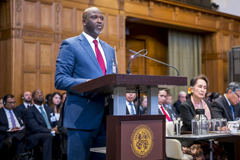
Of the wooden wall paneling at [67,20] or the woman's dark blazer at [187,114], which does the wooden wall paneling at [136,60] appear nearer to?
the wooden wall paneling at [67,20]

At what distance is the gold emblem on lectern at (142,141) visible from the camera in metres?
1.76

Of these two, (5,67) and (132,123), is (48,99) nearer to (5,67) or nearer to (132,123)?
(5,67)

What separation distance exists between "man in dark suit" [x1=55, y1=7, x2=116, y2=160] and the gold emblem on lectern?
35 cm

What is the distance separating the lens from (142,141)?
1786 mm

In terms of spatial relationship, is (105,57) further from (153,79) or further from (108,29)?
(108,29)

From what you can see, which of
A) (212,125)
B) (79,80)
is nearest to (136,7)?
(212,125)

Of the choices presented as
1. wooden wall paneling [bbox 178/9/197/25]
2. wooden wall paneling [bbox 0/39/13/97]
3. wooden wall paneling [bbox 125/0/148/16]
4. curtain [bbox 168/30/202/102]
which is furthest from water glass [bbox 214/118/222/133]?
curtain [bbox 168/30/202/102]

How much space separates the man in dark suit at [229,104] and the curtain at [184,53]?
21.5 feet

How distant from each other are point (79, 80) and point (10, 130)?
4.06m

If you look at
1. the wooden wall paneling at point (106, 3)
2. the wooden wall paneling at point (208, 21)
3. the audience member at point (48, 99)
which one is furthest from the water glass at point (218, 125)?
the wooden wall paneling at point (208, 21)

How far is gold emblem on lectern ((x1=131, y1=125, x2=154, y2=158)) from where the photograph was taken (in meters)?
1.76

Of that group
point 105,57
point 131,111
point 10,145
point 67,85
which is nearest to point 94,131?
point 67,85

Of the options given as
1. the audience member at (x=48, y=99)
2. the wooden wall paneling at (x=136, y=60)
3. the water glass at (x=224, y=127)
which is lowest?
the water glass at (x=224, y=127)

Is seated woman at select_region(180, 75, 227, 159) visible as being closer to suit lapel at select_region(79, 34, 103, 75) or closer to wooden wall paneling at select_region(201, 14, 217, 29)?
suit lapel at select_region(79, 34, 103, 75)
